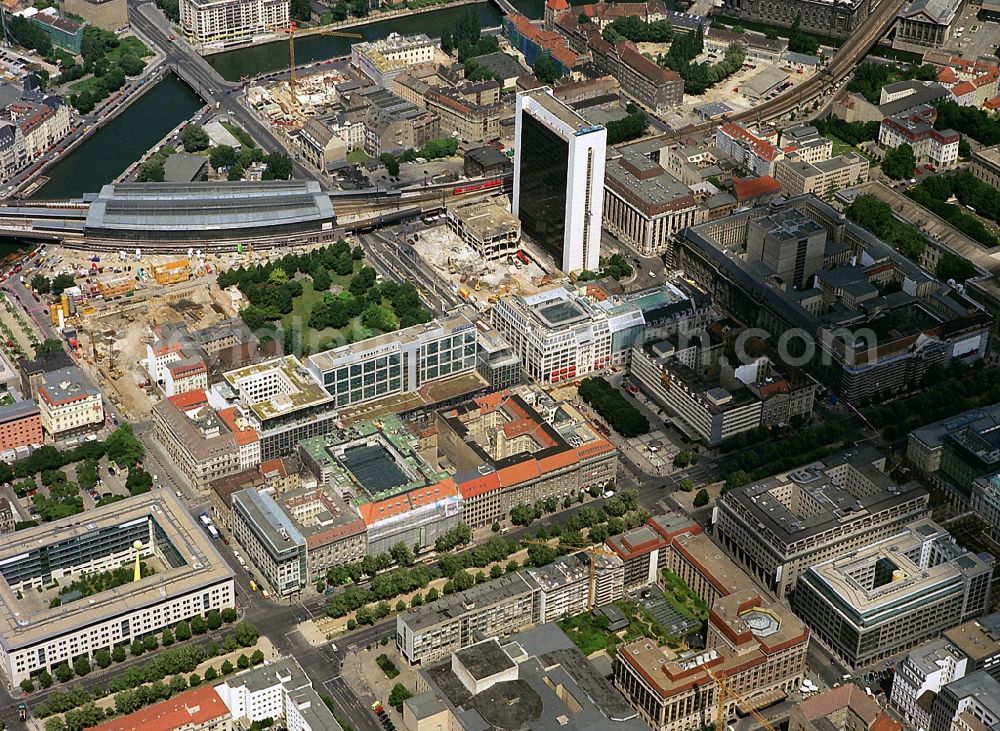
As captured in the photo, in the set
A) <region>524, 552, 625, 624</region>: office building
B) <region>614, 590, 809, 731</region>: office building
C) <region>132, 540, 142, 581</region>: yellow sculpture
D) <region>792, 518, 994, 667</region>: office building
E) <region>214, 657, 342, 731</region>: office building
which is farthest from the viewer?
<region>132, 540, 142, 581</region>: yellow sculpture

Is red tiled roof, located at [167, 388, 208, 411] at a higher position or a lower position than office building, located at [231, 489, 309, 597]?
higher

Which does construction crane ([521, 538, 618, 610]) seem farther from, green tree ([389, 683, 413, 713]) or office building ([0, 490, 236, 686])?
office building ([0, 490, 236, 686])

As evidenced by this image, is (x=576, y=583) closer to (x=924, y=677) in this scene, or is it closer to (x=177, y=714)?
(x=924, y=677)

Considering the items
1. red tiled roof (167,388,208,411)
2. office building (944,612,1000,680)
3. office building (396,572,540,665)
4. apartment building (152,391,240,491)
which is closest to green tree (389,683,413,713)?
office building (396,572,540,665)

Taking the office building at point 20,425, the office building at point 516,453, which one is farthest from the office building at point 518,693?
the office building at point 20,425

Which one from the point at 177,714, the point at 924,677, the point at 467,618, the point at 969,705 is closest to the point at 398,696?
the point at 467,618

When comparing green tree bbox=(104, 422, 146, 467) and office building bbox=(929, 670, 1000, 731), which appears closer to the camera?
office building bbox=(929, 670, 1000, 731)
